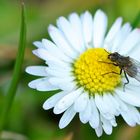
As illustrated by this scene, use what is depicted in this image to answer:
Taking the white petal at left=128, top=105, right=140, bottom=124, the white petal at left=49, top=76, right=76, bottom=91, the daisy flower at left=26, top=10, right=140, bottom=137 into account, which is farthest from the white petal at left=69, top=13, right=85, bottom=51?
the white petal at left=128, top=105, right=140, bottom=124

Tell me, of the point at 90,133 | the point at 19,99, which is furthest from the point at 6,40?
the point at 90,133

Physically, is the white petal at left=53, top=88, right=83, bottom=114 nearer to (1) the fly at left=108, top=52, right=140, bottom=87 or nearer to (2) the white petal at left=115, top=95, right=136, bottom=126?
(2) the white petal at left=115, top=95, right=136, bottom=126

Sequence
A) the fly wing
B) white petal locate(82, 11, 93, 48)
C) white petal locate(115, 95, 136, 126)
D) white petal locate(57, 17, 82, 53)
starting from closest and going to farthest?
white petal locate(115, 95, 136, 126), the fly wing, white petal locate(57, 17, 82, 53), white petal locate(82, 11, 93, 48)

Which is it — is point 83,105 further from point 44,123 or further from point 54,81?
point 44,123

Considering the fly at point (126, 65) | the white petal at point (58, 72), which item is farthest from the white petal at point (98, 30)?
the white petal at point (58, 72)

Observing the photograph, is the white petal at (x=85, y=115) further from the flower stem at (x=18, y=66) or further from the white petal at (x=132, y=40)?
the white petal at (x=132, y=40)
